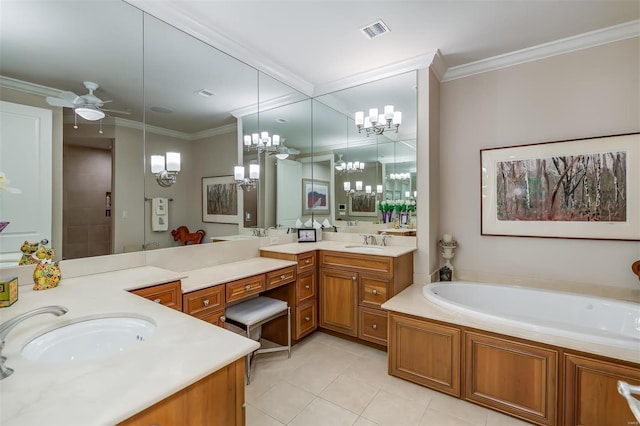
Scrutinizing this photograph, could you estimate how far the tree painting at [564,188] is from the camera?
2.47 meters

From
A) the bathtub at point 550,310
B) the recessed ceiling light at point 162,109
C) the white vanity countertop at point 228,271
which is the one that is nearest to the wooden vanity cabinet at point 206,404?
the white vanity countertop at point 228,271

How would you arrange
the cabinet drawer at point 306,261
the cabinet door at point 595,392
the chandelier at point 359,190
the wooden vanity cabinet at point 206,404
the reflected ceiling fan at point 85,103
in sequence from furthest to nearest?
1. the chandelier at point 359,190
2. the cabinet drawer at point 306,261
3. the reflected ceiling fan at point 85,103
4. the cabinet door at point 595,392
5. the wooden vanity cabinet at point 206,404

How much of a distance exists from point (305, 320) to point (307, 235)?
107cm

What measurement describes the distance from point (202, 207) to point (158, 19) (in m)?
1.51

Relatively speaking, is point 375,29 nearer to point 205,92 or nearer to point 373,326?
point 205,92

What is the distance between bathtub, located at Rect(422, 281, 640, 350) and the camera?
6.23 ft

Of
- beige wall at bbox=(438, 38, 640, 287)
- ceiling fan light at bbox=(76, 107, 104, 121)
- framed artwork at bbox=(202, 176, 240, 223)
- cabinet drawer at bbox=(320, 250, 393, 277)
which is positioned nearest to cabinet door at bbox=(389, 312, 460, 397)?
cabinet drawer at bbox=(320, 250, 393, 277)

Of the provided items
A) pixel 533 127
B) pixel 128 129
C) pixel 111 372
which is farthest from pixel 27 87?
pixel 533 127

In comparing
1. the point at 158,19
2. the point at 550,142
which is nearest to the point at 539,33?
the point at 550,142

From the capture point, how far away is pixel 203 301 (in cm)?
210

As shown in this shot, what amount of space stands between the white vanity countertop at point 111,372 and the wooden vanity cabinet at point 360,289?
1.90 metres

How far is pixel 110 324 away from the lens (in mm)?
1312

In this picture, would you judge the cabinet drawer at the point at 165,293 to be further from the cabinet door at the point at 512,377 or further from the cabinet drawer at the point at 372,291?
the cabinet door at the point at 512,377

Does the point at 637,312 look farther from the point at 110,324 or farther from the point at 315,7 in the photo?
the point at 110,324
